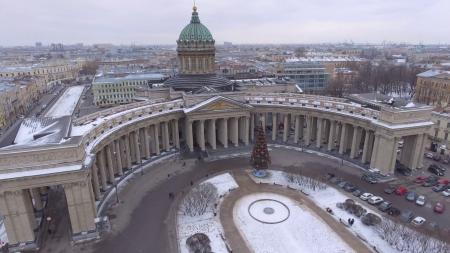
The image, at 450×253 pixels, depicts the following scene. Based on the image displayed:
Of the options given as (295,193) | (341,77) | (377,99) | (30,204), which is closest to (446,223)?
(295,193)

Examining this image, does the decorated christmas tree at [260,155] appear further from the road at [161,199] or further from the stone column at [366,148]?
the stone column at [366,148]

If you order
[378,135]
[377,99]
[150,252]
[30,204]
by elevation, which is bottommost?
[150,252]

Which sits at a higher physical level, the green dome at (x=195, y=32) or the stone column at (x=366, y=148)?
the green dome at (x=195, y=32)

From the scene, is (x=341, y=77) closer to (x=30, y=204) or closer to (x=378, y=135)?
(x=378, y=135)

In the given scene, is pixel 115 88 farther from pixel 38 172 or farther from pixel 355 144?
pixel 355 144

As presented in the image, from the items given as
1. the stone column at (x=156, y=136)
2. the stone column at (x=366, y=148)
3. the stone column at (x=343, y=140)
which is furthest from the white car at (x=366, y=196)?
the stone column at (x=156, y=136)

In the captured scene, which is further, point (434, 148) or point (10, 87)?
point (10, 87)

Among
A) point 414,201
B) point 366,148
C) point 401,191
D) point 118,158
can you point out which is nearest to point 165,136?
point 118,158
